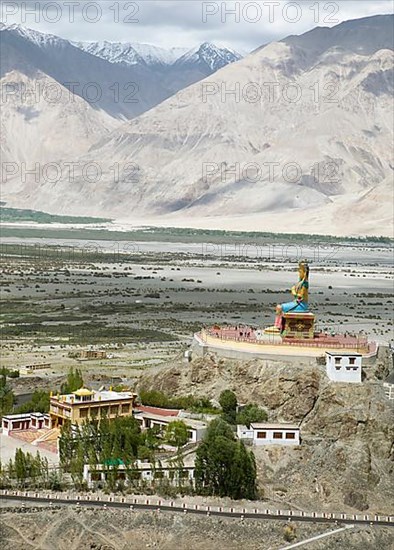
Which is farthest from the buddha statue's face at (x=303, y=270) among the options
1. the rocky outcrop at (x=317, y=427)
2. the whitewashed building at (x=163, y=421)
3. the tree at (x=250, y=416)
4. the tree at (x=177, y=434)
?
the tree at (x=177, y=434)

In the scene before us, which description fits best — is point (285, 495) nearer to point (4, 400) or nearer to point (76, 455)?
point (76, 455)

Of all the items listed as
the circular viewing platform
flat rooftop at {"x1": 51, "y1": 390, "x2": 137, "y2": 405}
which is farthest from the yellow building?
the circular viewing platform

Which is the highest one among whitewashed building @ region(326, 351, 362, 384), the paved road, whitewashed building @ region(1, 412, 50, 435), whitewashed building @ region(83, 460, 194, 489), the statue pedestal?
the statue pedestal

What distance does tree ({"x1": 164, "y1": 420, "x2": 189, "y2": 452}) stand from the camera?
3669 cm

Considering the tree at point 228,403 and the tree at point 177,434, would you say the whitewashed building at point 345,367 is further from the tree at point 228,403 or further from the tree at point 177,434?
the tree at point 177,434

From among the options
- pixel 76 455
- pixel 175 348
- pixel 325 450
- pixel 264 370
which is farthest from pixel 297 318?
pixel 175 348

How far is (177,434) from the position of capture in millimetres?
36750

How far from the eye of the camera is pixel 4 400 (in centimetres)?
4322

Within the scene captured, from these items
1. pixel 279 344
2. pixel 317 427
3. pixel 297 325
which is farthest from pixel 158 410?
pixel 297 325

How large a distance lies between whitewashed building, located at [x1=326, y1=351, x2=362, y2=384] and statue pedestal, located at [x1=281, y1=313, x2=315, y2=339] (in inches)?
112

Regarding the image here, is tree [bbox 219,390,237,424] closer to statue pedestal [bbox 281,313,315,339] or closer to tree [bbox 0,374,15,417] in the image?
statue pedestal [bbox 281,313,315,339]

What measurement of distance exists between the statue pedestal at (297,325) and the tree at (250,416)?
3819 mm

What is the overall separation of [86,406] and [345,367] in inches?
340

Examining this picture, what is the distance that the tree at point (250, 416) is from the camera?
38000 millimetres
